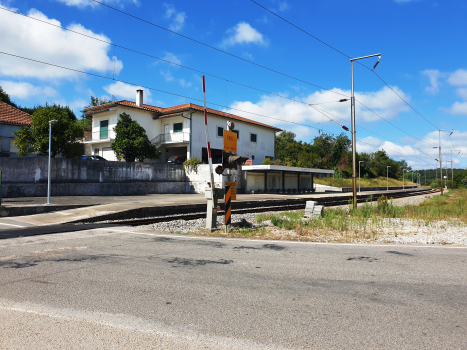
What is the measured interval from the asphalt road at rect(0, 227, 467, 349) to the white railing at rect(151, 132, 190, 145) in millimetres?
31727

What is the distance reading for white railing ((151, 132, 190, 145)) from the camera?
128 ft

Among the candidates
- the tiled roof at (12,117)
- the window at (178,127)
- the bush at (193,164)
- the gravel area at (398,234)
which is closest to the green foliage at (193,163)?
the bush at (193,164)

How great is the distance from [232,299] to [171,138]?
37039 mm

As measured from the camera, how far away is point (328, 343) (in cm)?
334

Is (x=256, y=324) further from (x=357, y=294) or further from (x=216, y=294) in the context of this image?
(x=357, y=294)

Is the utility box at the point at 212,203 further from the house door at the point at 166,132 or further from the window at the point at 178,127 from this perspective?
the house door at the point at 166,132

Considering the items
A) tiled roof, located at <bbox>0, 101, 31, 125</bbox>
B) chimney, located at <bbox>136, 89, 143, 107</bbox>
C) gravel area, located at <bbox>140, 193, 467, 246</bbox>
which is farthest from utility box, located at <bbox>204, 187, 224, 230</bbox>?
chimney, located at <bbox>136, 89, 143, 107</bbox>

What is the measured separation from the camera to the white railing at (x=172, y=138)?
39.1 meters

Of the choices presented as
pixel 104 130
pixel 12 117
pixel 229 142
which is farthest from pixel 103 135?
pixel 229 142

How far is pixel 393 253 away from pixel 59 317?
6731mm

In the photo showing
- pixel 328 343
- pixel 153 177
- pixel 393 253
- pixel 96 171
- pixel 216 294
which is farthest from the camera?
pixel 153 177

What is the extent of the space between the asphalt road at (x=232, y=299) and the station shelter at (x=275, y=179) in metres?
28.1

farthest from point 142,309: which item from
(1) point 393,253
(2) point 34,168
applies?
(2) point 34,168

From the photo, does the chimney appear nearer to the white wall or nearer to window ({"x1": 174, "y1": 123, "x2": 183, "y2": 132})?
window ({"x1": 174, "y1": 123, "x2": 183, "y2": 132})
